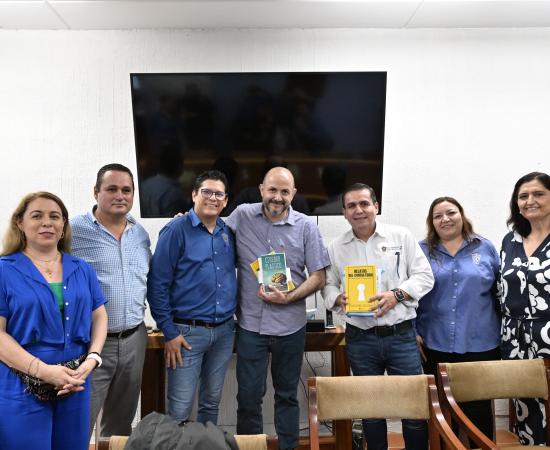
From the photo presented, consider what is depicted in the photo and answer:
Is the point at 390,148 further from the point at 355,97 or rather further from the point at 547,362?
the point at 547,362

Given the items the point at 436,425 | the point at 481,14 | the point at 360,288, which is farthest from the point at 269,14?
the point at 436,425

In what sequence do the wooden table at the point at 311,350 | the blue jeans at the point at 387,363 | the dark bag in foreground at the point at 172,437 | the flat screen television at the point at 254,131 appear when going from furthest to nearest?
the flat screen television at the point at 254,131 → the wooden table at the point at 311,350 → the blue jeans at the point at 387,363 → the dark bag in foreground at the point at 172,437

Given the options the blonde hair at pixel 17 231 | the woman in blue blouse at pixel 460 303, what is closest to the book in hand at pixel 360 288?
the woman in blue blouse at pixel 460 303

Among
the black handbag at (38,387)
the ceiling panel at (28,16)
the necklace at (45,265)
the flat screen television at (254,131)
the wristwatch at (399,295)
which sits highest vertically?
the ceiling panel at (28,16)

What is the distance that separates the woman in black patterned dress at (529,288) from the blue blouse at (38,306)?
2342 millimetres

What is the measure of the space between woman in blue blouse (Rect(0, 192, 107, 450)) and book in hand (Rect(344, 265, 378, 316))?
1365mm

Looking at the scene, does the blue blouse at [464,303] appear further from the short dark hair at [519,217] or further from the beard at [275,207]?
the beard at [275,207]

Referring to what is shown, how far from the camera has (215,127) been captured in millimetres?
3299

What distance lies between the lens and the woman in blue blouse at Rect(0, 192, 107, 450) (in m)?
1.92

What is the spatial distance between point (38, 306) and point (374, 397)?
1.59 metres

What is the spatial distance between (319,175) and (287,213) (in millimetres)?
683

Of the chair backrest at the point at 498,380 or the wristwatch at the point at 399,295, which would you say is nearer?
the chair backrest at the point at 498,380

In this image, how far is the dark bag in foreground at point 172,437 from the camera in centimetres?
122

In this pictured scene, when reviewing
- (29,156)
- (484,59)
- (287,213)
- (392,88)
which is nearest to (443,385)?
(287,213)
